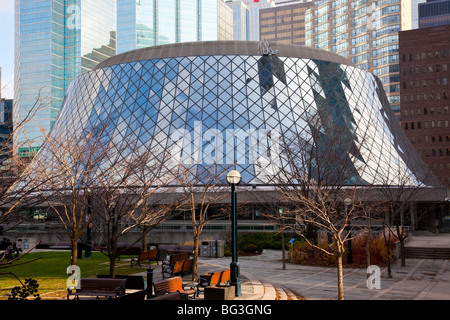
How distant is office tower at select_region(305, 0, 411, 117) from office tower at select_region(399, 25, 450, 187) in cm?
1759

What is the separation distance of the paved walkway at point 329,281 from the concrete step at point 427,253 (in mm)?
1737

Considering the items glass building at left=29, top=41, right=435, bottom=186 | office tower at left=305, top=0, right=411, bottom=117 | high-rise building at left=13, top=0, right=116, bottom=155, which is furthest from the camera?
high-rise building at left=13, top=0, right=116, bottom=155

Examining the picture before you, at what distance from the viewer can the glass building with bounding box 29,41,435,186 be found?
150 ft

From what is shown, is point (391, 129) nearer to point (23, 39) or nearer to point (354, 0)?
point (354, 0)

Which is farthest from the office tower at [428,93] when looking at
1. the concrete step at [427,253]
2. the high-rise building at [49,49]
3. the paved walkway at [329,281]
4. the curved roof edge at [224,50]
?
the high-rise building at [49,49]

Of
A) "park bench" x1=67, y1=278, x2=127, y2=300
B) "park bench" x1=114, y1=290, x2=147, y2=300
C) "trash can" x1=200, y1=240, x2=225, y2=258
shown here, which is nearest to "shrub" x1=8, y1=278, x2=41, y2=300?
"park bench" x1=114, y1=290, x2=147, y2=300

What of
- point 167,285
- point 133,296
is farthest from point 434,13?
point 133,296

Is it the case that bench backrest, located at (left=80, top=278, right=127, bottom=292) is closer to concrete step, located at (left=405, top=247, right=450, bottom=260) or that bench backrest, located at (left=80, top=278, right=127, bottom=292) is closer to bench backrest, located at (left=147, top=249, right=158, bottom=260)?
bench backrest, located at (left=147, top=249, right=158, bottom=260)

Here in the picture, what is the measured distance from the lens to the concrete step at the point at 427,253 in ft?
96.6

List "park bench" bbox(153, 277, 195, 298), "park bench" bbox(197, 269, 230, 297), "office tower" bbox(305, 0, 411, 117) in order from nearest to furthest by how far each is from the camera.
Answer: "park bench" bbox(153, 277, 195, 298) < "park bench" bbox(197, 269, 230, 297) < "office tower" bbox(305, 0, 411, 117)

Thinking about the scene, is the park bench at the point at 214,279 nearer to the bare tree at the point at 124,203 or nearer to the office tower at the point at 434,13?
the bare tree at the point at 124,203

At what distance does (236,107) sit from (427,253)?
2472 centimetres

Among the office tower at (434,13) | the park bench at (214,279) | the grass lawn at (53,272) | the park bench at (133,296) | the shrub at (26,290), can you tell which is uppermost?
the office tower at (434,13)

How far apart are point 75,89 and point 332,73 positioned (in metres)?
31.2
